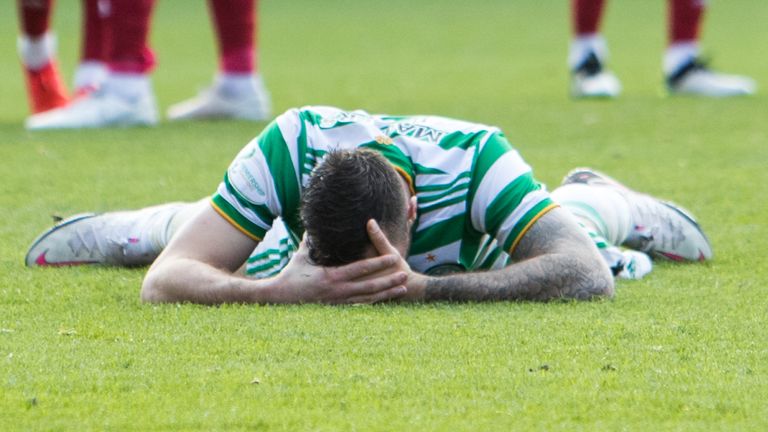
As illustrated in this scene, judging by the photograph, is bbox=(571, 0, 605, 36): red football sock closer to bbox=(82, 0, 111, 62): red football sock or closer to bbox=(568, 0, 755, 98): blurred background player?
bbox=(568, 0, 755, 98): blurred background player

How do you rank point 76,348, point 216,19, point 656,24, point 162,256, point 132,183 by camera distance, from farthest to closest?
point 656,24, point 216,19, point 132,183, point 162,256, point 76,348

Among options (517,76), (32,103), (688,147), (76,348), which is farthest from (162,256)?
(517,76)

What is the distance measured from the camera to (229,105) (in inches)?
→ 270

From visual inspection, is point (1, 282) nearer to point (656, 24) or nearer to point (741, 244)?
point (741, 244)

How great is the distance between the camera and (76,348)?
2707mm

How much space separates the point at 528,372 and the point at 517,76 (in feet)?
22.6

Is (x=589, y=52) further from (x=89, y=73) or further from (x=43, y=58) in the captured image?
(x=43, y=58)

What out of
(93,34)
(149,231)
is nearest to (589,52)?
(93,34)

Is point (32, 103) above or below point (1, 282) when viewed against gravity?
below

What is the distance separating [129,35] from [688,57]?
121 inches

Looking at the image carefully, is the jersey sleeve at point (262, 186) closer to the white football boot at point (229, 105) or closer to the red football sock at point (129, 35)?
the red football sock at point (129, 35)

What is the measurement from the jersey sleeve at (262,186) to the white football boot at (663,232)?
100 centimetres

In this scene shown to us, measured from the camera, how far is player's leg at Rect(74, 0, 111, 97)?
23.5ft

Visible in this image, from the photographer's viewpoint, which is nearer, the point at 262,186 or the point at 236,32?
the point at 262,186
